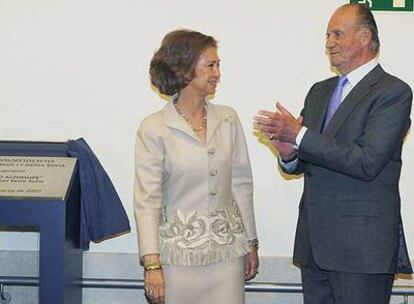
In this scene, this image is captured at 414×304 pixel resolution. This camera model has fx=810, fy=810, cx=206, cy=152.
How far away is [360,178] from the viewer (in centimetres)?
281

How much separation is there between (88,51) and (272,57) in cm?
90

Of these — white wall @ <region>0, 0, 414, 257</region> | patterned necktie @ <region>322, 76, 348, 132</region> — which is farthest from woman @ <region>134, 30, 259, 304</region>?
white wall @ <region>0, 0, 414, 257</region>

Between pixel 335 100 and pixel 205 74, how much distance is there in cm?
49

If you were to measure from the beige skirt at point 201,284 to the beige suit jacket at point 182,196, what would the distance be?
39 mm

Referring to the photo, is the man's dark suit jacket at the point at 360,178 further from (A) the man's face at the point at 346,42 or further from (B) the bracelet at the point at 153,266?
(B) the bracelet at the point at 153,266

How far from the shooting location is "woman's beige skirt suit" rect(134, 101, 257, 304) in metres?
2.94

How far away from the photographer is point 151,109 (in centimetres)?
401

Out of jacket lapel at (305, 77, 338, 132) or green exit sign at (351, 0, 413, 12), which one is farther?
green exit sign at (351, 0, 413, 12)

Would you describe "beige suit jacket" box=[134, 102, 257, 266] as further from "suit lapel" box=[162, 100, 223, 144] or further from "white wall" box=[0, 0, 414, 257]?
"white wall" box=[0, 0, 414, 257]

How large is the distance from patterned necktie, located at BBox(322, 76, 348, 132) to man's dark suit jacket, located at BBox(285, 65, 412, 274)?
3.1 inches

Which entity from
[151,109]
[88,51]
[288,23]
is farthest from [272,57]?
[88,51]

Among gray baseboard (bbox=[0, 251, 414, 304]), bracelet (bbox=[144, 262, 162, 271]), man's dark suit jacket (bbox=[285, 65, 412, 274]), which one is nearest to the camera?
man's dark suit jacket (bbox=[285, 65, 412, 274])

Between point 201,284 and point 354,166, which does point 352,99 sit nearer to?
point 354,166

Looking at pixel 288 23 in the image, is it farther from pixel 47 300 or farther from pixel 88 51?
pixel 47 300
